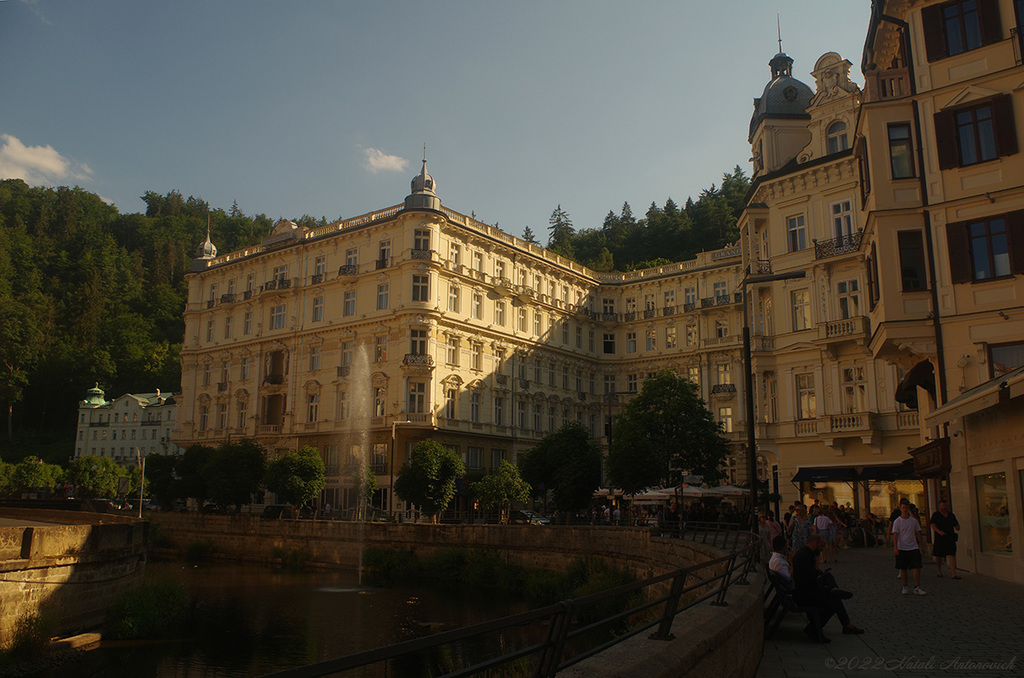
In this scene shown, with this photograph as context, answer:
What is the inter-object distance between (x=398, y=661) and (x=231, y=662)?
456 cm

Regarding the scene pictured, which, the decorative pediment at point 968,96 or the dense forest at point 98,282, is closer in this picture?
the decorative pediment at point 968,96

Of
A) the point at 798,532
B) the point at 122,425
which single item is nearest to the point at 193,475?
the point at 798,532

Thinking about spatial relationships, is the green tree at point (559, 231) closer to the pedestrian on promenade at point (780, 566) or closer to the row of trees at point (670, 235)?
the row of trees at point (670, 235)

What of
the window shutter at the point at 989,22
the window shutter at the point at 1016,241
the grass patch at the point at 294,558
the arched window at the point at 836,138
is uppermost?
the arched window at the point at 836,138

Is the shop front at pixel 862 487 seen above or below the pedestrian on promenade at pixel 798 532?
above

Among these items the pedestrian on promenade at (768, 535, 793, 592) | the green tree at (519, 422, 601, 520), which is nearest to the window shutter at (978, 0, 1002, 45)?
the pedestrian on promenade at (768, 535, 793, 592)

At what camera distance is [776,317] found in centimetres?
3912

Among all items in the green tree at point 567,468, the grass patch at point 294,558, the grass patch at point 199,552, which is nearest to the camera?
the green tree at point 567,468

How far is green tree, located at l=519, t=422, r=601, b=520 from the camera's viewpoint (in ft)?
147

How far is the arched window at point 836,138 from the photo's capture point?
1492 inches

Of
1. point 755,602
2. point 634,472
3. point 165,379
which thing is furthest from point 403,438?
point 165,379

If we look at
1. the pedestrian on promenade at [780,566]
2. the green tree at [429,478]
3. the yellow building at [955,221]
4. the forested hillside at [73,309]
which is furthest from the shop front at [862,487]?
the forested hillside at [73,309]

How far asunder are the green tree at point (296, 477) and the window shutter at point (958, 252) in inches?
1509

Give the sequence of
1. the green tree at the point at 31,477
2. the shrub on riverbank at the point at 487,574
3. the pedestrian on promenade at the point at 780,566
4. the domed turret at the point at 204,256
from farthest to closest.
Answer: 1. the green tree at the point at 31,477
2. the domed turret at the point at 204,256
3. the shrub on riverbank at the point at 487,574
4. the pedestrian on promenade at the point at 780,566
